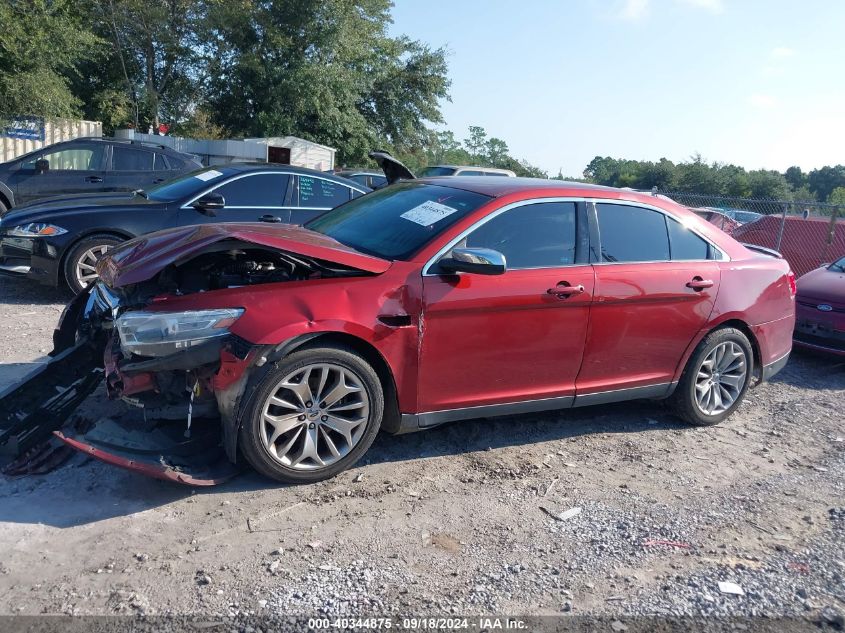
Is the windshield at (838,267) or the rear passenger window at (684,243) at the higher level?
the rear passenger window at (684,243)

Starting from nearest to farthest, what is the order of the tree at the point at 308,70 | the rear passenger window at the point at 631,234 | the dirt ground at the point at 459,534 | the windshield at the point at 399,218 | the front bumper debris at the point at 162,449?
1. the dirt ground at the point at 459,534
2. the front bumper debris at the point at 162,449
3. the windshield at the point at 399,218
4. the rear passenger window at the point at 631,234
5. the tree at the point at 308,70

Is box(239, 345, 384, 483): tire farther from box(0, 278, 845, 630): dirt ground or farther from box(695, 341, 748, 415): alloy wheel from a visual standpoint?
box(695, 341, 748, 415): alloy wheel

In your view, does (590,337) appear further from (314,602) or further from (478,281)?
(314,602)

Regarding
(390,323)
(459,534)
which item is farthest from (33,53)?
(459,534)

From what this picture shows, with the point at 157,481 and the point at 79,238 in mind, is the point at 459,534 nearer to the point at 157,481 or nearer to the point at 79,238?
the point at 157,481

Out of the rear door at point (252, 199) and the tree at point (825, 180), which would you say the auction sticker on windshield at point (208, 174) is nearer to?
the rear door at point (252, 199)

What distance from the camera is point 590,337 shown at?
4668 mm

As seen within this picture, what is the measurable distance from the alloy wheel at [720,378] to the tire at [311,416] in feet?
8.80

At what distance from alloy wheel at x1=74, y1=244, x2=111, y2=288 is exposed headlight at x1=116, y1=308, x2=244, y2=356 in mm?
4232

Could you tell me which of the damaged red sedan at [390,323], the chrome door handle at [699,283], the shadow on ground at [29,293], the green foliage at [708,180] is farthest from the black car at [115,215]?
the green foliage at [708,180]

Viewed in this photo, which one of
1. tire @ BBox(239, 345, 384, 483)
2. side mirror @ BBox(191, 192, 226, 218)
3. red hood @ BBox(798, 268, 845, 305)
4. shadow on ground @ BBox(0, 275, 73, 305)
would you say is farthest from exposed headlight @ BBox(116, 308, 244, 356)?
red hood @ BBox(798, 268, 845, 305)

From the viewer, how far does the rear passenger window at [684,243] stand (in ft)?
16.9

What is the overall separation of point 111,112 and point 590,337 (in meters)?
29.1

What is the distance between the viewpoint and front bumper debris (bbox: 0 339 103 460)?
12.6 feet
